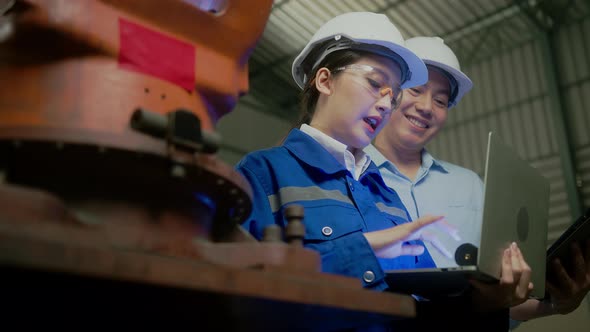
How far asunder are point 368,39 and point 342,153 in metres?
0.32

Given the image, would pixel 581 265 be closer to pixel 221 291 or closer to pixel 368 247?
pixel 368 247

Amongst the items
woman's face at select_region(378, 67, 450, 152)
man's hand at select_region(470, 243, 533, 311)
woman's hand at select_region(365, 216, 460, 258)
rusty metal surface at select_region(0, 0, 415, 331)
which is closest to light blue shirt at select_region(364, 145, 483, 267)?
woman's face at select_region(378, 67, 450, 152)

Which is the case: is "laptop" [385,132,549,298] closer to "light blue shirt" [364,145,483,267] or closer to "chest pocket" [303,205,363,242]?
"chest pocket" [303,205,363,242]

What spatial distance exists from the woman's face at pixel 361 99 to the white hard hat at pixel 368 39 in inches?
1.3

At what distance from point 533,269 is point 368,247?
0.56m

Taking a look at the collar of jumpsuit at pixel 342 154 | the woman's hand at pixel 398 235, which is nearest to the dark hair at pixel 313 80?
the collar of jumpsuit at pixel 342 154

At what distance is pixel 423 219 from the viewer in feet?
3.74

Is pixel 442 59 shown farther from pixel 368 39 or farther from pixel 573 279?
pixel 573 279

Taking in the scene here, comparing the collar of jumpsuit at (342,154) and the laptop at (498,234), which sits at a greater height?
the laptop at (498,234)

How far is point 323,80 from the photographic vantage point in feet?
5.64

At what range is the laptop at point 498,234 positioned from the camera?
1.14 m

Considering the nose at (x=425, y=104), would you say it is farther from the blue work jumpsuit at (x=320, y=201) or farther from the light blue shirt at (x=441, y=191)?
the blue work jumpsuit at (x=320, y=201)

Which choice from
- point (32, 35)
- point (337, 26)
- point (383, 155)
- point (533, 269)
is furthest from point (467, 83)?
point (32, 35)

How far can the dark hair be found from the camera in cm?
164
